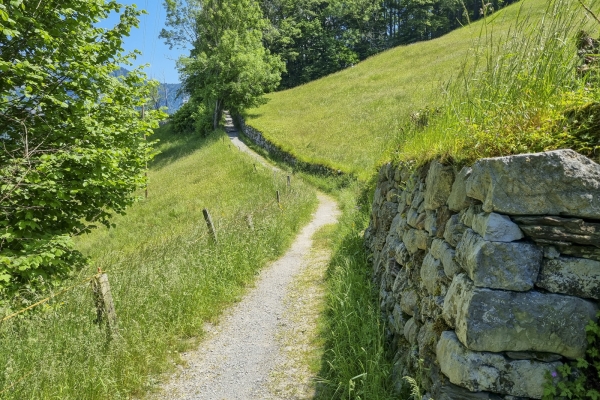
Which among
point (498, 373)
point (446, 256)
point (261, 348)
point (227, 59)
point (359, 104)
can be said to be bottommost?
point (261, 348)

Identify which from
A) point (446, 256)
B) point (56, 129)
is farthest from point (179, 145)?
point (446, 256)

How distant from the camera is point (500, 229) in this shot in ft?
8.40

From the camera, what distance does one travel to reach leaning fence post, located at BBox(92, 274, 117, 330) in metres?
4.91

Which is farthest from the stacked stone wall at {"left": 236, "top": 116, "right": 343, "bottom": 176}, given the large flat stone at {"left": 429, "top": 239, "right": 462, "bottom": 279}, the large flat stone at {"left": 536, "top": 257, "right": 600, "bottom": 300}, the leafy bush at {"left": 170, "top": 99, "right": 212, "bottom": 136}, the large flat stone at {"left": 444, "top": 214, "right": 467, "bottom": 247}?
the large flat stone at {"left": 536, "top": 257, "right": 600, "bottom": 300}

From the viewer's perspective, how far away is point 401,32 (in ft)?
222

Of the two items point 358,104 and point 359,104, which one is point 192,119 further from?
point 359,104

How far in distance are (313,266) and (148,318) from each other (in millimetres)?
4277

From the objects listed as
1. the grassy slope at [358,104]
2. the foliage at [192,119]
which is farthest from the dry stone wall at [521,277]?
the foliage at [192,119]

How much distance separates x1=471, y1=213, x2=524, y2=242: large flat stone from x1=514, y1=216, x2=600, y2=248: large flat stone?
2.1 inches

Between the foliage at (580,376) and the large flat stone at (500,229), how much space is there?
2.43 ft

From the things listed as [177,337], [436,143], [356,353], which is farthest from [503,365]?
[177,337]

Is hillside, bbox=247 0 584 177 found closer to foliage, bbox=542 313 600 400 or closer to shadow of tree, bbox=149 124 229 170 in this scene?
shadow of tree, bbox=149 124 229 170

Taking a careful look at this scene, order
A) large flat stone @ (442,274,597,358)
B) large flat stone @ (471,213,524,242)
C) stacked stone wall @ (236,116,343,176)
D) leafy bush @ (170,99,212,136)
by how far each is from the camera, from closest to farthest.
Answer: large flat stone @ (442,274,597,358)
large flat stone @ (471,213,524,242)
stacked stone wall @ (236,116,343,176)
leafy bush @ (170,99,212,136)

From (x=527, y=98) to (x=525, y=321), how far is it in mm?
1973
